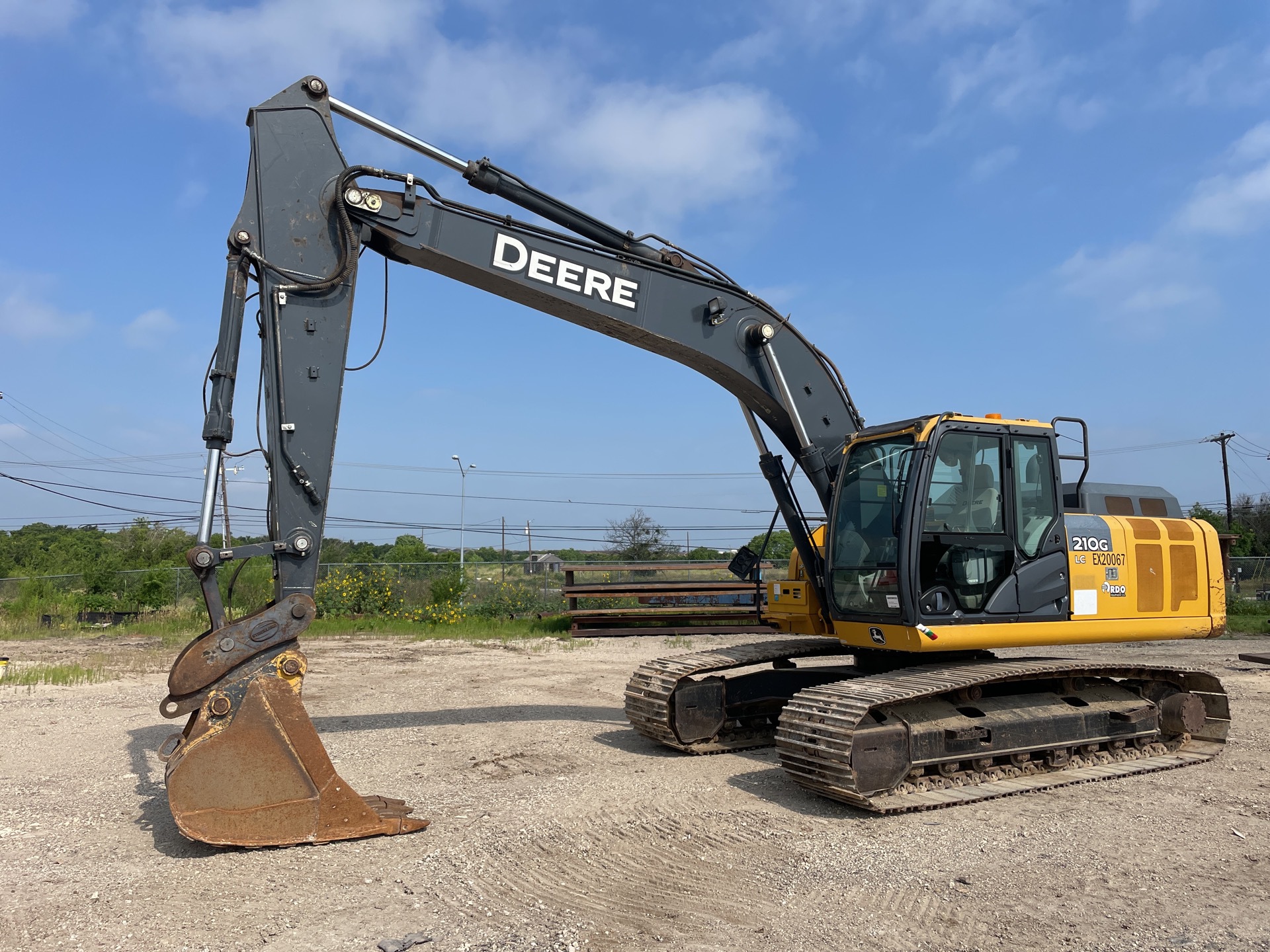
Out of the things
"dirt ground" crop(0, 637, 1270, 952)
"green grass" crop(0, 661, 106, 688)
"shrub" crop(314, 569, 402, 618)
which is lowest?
"dirt ground" crop(0, 637, 1270, 952)

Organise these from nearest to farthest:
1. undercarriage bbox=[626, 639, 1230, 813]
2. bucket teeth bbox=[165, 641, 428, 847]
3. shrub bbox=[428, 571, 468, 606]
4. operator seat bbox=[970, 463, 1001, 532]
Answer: bucket teeth bbox=[165, 641, 428, 847] < undercarriage bbox=[626, 639, 1230, 813] < operator seat bbox=[970, 463, 1001, 532] < shrub bbox=[428, 571, 468, 606]

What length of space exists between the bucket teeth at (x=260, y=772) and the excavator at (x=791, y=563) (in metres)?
0.01

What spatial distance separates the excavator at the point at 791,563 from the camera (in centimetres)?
545

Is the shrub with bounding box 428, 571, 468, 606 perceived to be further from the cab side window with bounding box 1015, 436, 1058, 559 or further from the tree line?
the cab side window with bounding box 1015, 436, 1058, 559

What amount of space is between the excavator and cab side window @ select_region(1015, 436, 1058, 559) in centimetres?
2

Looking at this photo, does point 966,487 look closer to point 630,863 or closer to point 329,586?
point 630,863

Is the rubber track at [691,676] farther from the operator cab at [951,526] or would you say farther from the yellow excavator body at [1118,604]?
the operator cab at [951,526]

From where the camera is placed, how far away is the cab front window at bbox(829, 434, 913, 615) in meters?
7.12

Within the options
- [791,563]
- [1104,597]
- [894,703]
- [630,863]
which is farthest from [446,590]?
[630,863]

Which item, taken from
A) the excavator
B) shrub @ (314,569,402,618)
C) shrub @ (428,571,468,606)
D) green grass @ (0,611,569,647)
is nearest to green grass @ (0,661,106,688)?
green grass @ (0,611,569,647)

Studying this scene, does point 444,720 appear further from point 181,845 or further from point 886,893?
point 886,893

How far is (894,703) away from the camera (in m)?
6.87

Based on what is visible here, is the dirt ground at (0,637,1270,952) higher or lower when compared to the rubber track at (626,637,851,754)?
lower

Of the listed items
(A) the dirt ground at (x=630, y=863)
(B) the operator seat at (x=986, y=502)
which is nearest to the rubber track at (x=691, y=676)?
(A) the dirt ground at (x=630, y=863)
